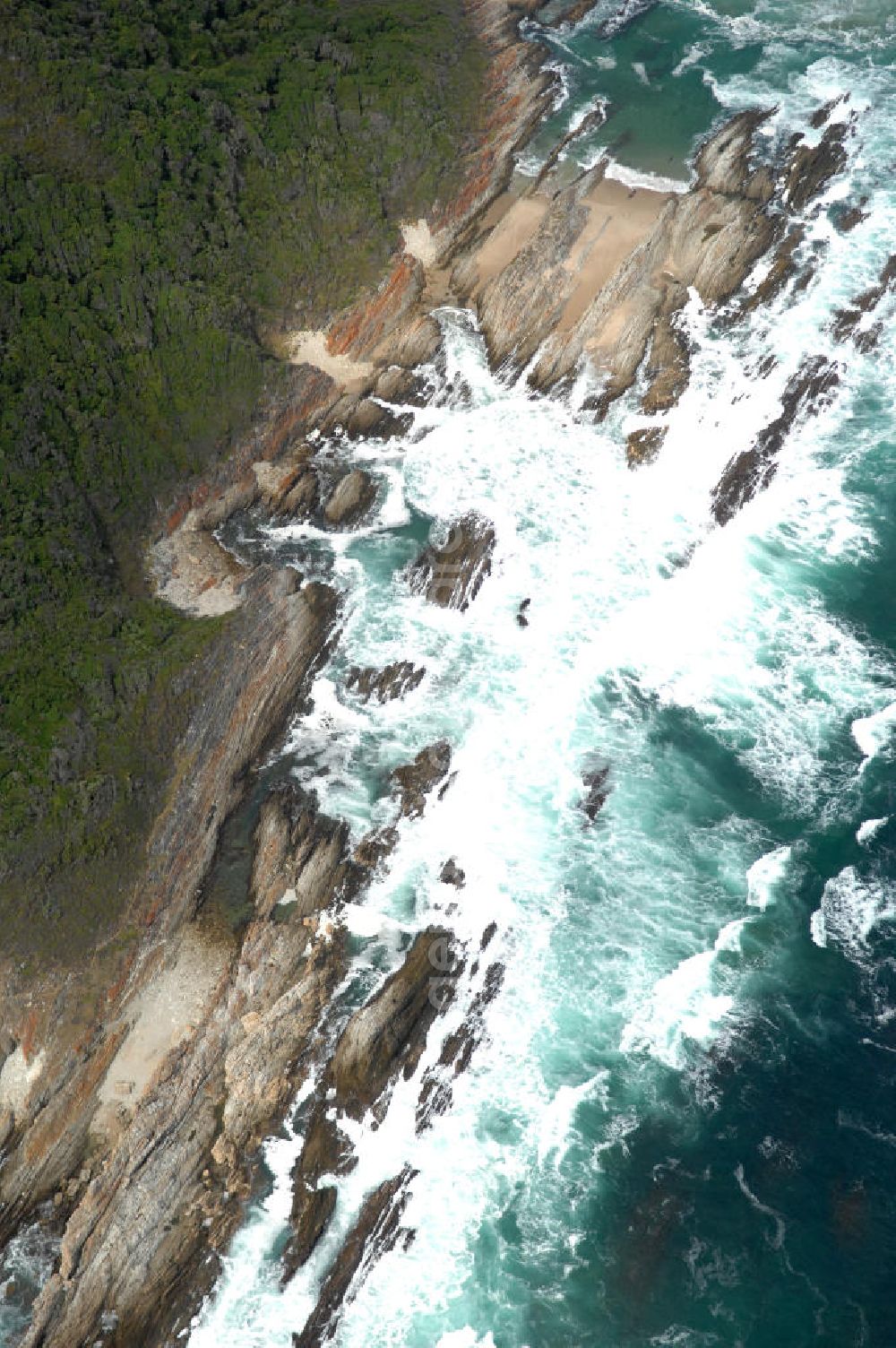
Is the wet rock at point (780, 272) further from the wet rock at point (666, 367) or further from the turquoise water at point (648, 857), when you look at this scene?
the wet rock at point (666, 367)

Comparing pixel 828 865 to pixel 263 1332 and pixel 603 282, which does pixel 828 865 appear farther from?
pixel 603 282

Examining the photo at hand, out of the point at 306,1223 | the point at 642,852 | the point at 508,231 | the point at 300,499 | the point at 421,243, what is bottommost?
the point at 306,1223

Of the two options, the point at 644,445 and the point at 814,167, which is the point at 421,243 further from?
the point at 814,167

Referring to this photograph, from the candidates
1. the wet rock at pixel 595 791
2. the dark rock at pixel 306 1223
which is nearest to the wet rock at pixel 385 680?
the wet rock at pixel 595 791

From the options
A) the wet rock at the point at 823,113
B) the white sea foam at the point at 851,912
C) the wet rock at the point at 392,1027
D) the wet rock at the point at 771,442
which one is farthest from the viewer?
the wet rock at the point at 823,113

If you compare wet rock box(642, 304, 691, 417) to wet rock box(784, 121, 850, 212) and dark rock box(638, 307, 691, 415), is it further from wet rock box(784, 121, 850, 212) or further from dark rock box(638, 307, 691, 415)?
wet rock box(784, 121, 850, 212)

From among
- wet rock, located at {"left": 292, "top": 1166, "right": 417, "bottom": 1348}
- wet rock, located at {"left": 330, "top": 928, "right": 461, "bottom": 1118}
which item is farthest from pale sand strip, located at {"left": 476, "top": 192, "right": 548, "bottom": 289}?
wet rock, located at {"left": 292, "top": 1166, "right": 417, "bottom": 1348}

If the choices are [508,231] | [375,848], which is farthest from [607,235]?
[375,848]
